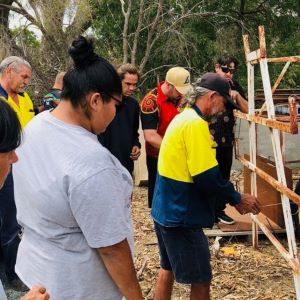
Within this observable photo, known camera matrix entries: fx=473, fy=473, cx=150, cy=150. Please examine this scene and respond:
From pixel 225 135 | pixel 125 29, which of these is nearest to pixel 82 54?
pixel 225 135

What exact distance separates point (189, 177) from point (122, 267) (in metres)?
1.01

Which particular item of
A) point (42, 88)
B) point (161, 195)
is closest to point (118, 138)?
point (161, 195)

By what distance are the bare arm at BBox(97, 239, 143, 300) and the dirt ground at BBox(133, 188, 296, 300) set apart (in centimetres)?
211

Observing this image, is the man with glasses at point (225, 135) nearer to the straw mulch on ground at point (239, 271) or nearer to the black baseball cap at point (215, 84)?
the straw mulch on ground at point (239, 271)

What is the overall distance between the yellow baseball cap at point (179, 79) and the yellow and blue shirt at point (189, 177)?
134cm

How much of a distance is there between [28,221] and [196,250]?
1.22 m

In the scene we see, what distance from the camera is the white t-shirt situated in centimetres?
161

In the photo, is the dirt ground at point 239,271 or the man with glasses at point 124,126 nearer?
the dirt ground at point 239,271

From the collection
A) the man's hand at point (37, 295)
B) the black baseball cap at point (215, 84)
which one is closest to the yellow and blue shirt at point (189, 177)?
the black baseball cap at point (215, 84)

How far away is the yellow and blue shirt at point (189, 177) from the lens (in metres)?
2.56

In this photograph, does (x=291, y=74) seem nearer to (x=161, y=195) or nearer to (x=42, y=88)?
(x=42, y=88)

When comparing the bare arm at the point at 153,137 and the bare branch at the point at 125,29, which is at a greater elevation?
the bare branch at the point at 125,29

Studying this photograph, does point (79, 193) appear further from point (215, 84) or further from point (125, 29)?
point (125, 29)

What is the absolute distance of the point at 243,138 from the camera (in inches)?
325
